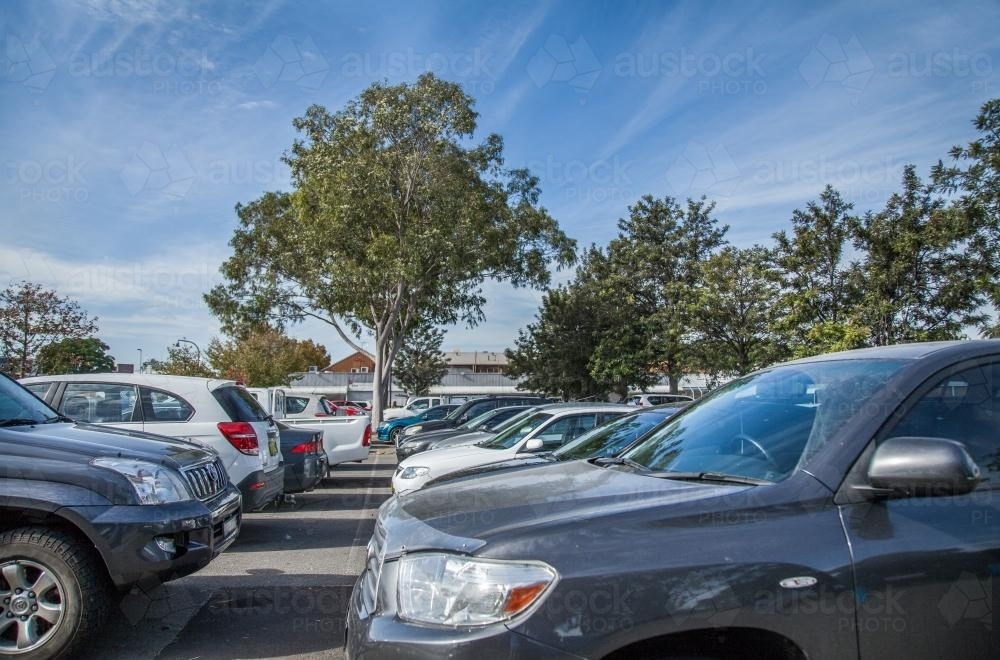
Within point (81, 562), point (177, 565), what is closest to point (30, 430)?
point (81, 562)

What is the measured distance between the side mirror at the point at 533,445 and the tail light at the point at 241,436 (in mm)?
3023

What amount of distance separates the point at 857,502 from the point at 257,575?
17.1 feet

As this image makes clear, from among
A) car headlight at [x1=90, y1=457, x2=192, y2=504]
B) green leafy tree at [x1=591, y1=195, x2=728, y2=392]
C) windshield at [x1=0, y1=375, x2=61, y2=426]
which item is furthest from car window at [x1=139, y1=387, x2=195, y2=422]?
green leafy tree at [x1=591, y1=195, x2=728, y2=392]

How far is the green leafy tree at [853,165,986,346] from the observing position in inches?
728

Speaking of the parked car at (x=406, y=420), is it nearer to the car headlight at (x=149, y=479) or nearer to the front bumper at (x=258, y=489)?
the front bumper at (x=258, y=489)

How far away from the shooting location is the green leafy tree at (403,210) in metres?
23.7

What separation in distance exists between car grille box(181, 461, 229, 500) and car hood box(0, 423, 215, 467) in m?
0.07

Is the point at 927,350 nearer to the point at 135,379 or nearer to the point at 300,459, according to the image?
the point at 135,379

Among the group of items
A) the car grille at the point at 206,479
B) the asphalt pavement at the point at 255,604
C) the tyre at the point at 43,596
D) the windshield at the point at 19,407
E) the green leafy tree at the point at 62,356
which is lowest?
the asphalt pavement at the point at 255,604

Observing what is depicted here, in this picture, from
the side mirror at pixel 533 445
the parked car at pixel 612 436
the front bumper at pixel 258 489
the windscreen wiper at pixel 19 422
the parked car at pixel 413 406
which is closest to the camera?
the windscreen wiper at pixel 19 422

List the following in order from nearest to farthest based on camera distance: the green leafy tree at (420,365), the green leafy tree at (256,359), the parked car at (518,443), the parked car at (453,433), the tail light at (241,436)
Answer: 1. the tail light at (241,436)
2. the parked car at (518,443)
3. the parked car at (453,433)
4. the green leafy tree at (256,359)
5. the green leafy tree at (420,365)

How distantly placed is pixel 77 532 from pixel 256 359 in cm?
4311

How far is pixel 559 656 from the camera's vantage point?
2066 mm

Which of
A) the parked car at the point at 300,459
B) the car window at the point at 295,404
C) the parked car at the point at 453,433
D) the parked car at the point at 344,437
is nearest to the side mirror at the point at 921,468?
the parked car at the point at 300,459
